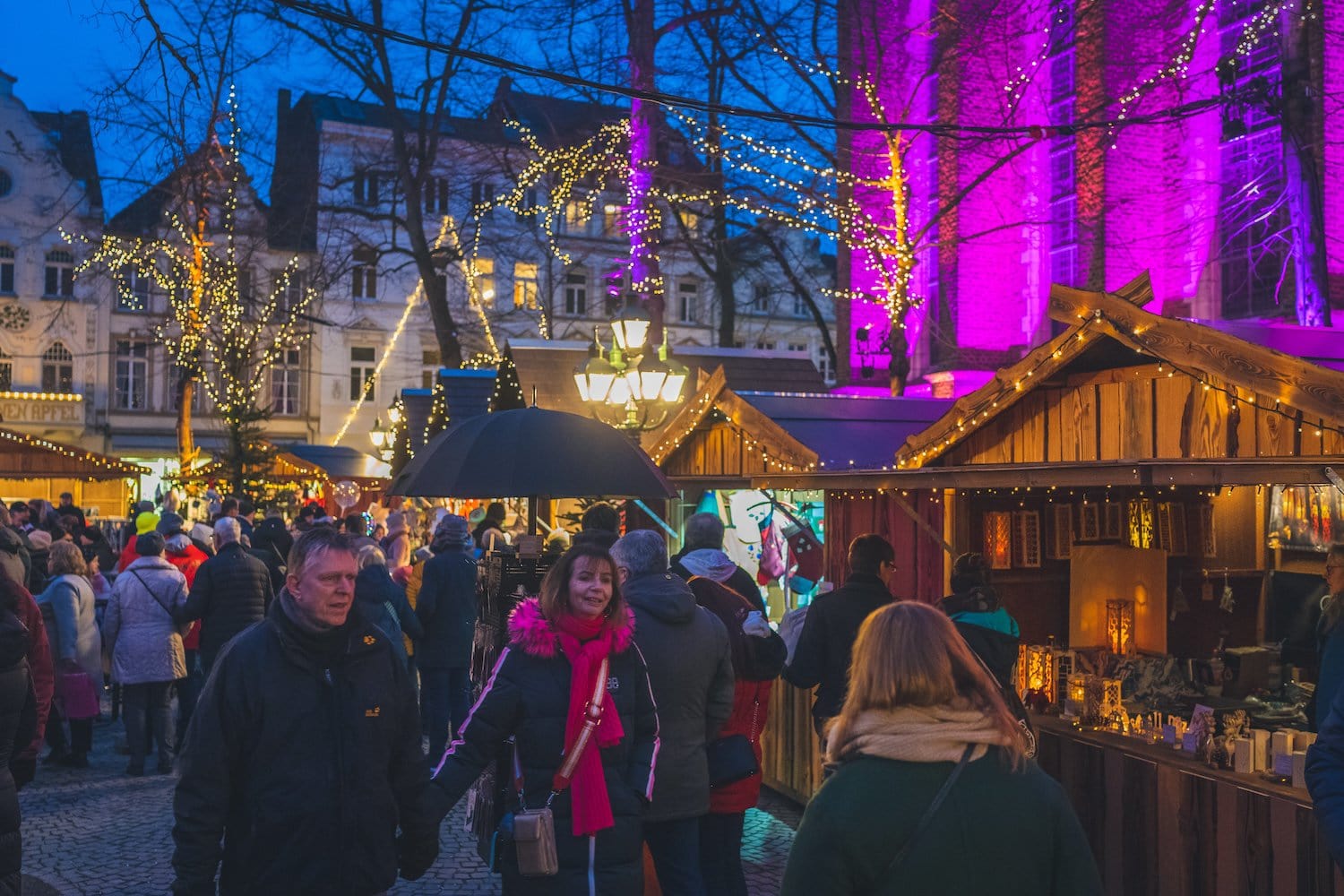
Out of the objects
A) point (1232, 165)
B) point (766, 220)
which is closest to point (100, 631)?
point (1232, 165)

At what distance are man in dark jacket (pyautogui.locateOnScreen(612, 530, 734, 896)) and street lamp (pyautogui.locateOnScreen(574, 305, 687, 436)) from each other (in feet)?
22.7

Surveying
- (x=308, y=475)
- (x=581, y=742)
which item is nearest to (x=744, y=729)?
(x=581, y=742)

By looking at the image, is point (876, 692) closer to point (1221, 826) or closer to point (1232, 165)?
point (1221, 826)

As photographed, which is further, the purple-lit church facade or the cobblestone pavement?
the purple-lit church facade

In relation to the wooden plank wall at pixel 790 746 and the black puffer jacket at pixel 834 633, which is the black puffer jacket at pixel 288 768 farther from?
the wooden plank wall at pixel 790 746

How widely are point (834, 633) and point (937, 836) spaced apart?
365 cm

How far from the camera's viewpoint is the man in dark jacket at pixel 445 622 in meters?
8.94

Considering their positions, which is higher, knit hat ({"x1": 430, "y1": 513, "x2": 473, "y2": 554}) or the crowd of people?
knit hat ({"x1": 430, "y1": 513, "x2": 473, "y2": 554})

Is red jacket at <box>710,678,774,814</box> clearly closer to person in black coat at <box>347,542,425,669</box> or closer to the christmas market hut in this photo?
the christmas market hut

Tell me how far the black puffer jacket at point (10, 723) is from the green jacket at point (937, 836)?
3247 millimetres

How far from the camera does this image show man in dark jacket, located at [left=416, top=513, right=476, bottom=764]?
29.3 ft

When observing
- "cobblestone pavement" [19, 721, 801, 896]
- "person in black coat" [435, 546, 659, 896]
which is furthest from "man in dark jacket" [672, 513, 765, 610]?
"person in black coat" [435, 546, 659, 896]

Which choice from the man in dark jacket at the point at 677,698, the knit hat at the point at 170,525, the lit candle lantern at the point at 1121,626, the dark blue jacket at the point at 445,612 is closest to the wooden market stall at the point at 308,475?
the knit hat at the point at 170,525

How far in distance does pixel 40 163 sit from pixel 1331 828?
42065 mm
